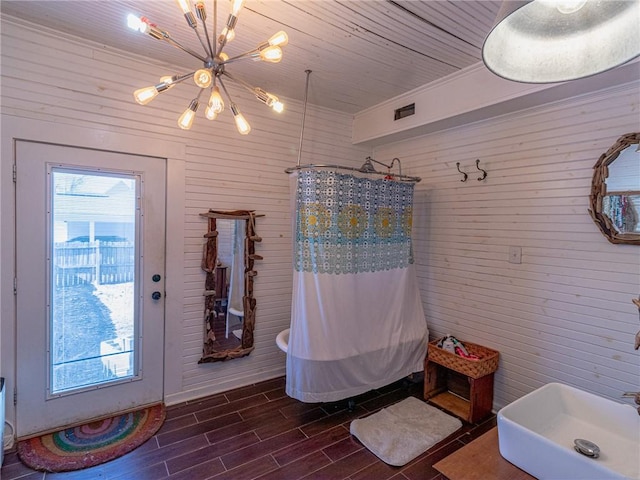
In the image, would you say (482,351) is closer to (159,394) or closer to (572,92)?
(572,92)

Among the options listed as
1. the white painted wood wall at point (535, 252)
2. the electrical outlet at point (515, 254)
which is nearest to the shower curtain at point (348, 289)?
the white painted wood wall at point (535, 252)

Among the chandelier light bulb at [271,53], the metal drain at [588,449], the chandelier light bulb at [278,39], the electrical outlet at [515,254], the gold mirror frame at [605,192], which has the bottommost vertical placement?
the metal drain at [588,449]

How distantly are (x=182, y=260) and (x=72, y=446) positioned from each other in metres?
1.40

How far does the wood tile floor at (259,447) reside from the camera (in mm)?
2006

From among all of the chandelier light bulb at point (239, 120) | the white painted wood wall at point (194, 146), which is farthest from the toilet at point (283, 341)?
the chandelier light bulb at point (239, 120)

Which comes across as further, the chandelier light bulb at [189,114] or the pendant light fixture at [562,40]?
the chandelier light bulb at [189,114]

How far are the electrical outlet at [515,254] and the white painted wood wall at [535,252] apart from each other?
3 cm

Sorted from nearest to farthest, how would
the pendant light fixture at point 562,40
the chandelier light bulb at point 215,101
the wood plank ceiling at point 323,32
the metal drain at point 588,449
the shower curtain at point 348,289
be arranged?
1. the pendant light fixture at point 562,40
2. the metal drain at point 588,449
3. the chandelier light bulb at point 215,101
4. the wood plank ceiling at point 323,32
5. the shower curtain at point 348,289

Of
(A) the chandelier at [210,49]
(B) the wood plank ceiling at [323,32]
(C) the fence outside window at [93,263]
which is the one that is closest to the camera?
(A) the chandelier at [210,49]

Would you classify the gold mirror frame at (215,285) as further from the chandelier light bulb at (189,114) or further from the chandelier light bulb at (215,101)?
the chandelier light bulb at (215,101)

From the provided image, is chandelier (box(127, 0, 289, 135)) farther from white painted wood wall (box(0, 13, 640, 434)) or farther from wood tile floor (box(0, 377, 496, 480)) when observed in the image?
wood tile floor (box(0, 377, 496, 480))

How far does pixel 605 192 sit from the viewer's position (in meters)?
2.10

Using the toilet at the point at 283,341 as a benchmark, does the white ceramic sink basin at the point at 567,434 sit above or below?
above

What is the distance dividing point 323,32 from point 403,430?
2827 mm
